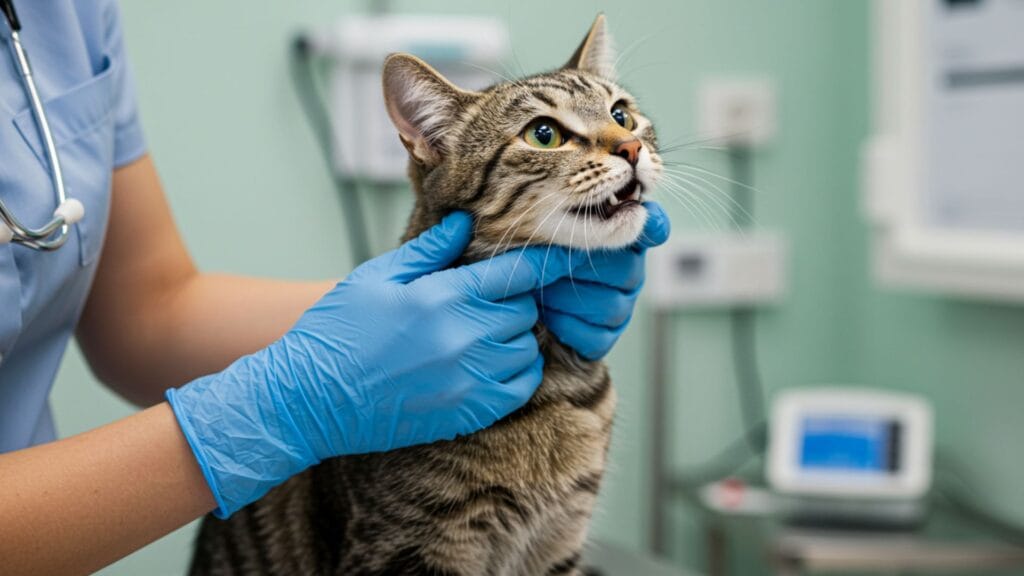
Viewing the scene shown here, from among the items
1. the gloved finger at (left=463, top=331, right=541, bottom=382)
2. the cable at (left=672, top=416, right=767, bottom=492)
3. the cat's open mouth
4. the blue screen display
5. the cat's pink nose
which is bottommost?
the cable at (left=672, top=416, right=767, bottom=492)

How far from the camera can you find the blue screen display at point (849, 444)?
64.9 inches

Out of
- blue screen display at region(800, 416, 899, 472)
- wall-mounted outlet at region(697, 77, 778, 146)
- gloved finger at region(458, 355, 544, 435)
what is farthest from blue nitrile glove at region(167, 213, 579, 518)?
wall-mounted outlet at region(697, 77, 778, 146)

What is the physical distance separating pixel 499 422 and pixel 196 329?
1.20 ft

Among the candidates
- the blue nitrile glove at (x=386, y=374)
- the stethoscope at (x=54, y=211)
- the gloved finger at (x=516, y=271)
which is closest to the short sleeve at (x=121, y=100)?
the stethoscope at (x=54, y=211)

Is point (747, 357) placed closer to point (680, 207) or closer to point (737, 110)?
point (680, 207)

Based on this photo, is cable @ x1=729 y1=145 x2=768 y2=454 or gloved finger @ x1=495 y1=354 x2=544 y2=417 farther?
cable @ x1=729 y1=145 x2=768 y2=454

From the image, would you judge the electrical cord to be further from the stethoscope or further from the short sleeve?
the stethoscope

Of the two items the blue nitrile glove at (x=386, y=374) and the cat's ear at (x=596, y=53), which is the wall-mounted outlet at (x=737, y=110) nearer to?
the cat's ear at (x=596, y=53)

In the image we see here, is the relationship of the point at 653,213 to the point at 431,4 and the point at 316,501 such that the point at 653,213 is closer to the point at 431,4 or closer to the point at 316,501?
the point at 316,501

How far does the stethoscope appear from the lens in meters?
0.72

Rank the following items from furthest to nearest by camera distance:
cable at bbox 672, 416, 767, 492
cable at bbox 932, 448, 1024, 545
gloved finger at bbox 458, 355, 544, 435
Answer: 1. cable at bbox 672, 416, 767, 492
2. cable at bbox 932, 448, 1024, 545
3. gloved finger at bbox 458, 355, 544, 435

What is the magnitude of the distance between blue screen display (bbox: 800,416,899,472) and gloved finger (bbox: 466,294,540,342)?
1025 millimetres

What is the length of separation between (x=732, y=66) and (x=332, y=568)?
145 cm

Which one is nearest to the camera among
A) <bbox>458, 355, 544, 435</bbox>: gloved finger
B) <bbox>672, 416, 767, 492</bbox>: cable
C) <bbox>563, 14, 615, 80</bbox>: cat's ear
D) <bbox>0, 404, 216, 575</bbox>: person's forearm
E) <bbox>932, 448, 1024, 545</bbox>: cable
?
<bbox>0, 404, 216, 575</bbox>: person's forearm
